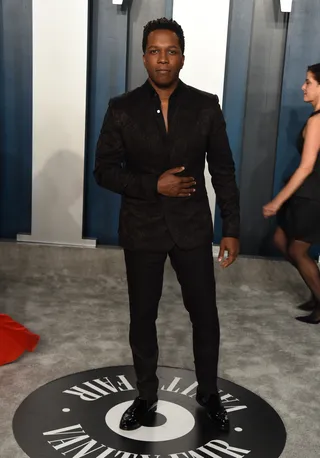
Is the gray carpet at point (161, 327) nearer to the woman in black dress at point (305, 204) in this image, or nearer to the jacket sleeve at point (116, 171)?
the woman in black dress at point (305, 204)

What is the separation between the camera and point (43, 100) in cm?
464

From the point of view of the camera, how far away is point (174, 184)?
219 cm

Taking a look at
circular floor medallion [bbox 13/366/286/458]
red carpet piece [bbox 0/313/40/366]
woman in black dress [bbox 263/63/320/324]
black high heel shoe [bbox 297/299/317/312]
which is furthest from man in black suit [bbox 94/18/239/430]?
black high heel shoe [bbox 297/299/317/312]

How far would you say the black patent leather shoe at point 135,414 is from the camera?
100 inches

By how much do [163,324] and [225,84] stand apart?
186 cm

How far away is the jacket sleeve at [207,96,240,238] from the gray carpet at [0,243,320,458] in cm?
91

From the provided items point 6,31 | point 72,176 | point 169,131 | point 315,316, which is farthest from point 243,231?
point 169,131

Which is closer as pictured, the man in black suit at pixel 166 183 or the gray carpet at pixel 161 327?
the man in black suit at pixel 166 183

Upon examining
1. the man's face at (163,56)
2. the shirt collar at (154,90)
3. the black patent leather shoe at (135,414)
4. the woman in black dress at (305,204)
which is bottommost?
the black patent leather shoe at (135,414)

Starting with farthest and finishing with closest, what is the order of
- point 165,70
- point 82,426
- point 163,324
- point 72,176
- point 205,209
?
1. point 72,176
2. point 163,324
3. point 82,426
4. point 205,209
5. point 165,70

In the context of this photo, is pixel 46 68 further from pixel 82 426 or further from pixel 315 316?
pixel 82 426

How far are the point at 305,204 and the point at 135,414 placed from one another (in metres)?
1.85

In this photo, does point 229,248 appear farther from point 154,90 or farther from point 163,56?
point 163,56

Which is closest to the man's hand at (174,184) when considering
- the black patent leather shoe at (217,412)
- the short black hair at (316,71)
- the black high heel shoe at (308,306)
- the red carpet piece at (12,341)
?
the black patent leather shoe at (217,412)
